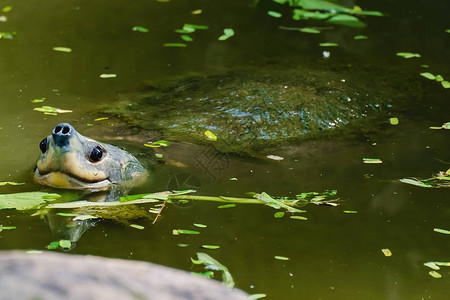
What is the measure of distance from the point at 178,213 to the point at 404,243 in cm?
119

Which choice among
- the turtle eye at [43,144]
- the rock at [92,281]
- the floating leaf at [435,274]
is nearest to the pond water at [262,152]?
the floating leaf at [435,274]

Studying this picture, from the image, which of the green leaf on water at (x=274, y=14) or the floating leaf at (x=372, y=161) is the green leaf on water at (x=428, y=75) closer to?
the floating leaf at (x=372, y=161)

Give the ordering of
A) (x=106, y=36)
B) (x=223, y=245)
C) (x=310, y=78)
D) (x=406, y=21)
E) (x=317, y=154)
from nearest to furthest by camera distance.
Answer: (x=223, y=245)
(x=317, y=154)
(x=310, y=78)
(x=106, y=36)
(x=406, y=21)

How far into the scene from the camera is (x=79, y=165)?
431 centimetres

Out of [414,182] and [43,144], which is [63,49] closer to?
[43,144]

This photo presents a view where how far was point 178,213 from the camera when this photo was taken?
4.03 metres

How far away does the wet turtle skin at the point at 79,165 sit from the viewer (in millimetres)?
4219

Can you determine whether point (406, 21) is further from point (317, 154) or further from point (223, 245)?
point (223, 245)

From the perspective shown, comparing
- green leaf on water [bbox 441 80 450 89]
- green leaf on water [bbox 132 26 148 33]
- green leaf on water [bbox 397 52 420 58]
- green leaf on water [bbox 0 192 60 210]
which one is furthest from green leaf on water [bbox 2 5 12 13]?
green leaf on water [bbox 441 80 450 89]

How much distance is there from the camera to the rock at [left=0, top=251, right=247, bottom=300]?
1.74 meters

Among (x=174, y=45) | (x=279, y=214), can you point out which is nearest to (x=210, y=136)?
(x=279, y=214)

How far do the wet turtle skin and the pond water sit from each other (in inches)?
4.9

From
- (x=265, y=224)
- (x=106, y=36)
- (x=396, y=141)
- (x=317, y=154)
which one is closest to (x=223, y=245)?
(x=265, y=224)

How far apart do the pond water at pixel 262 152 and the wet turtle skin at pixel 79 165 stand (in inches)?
4.9
